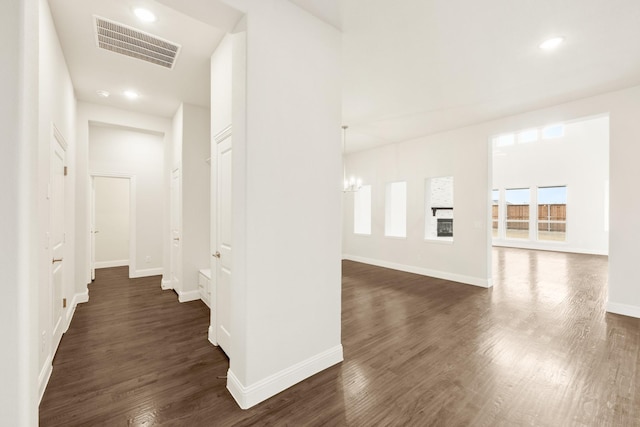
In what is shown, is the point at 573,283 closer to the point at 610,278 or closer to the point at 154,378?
the point at 610,278

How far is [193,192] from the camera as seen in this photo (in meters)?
4.37

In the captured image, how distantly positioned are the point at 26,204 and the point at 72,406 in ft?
5.70

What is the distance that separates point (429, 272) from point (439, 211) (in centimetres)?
183

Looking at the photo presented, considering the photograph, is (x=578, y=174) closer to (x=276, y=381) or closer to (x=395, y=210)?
(x=395, y=210)

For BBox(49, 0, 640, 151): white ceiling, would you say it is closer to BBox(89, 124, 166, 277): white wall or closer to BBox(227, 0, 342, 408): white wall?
BBox(227, 0, 342, 408): white wall

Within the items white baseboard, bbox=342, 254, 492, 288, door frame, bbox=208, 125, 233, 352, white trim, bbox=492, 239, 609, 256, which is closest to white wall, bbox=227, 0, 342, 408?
door frame, bbox=208, 125, 233, 352

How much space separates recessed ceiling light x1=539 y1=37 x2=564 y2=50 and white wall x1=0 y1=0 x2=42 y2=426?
3.99 meters

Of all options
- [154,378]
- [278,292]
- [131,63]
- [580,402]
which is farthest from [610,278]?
[131,63]

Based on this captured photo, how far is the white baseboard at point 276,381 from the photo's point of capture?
6.55ft

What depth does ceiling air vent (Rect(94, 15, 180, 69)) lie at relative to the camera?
260 cm

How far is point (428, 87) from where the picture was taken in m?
3.78

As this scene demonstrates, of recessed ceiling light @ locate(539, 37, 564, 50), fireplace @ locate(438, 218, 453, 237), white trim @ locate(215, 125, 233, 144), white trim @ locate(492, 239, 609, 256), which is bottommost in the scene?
white trim @ locate(492, 239, 609, 256)

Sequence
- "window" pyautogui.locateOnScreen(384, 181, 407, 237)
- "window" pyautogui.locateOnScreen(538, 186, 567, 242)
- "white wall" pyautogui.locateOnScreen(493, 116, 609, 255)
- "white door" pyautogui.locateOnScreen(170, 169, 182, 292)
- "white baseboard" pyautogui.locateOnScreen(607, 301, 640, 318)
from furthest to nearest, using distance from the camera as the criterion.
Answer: "window" pyautogui.locateOnScreen(538, 186, 567, 242) < "white wall" pyautogui.locateOnScreen(493, 116, 609, 255) < "window" pyautogui.locateOnScreen(384, 181, 407, 237) < "white door" pyautogui.locateOnScreen(170, 169, 182, 292) < "white baseboard" pyautogui.locateOnScreen(607, 301, 640, 318)

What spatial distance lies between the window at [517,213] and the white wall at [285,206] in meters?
11.1
